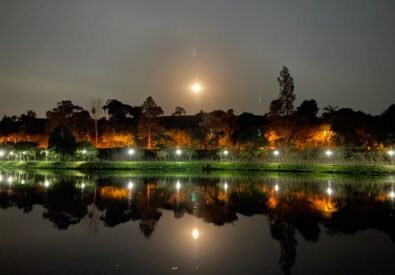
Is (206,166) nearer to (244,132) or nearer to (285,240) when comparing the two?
(244,132)

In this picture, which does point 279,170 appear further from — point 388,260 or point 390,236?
point 388,260

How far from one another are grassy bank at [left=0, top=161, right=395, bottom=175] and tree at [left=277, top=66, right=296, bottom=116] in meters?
16.0

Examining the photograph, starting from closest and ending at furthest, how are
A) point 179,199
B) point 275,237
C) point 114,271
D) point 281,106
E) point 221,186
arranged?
point 114,271, point 275,237, point 179,199, point 221,186, point 281,106

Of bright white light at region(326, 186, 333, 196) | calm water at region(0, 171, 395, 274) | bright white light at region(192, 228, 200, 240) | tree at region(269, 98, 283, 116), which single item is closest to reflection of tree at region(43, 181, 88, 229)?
calm water at region(0, 171, 395, 274)

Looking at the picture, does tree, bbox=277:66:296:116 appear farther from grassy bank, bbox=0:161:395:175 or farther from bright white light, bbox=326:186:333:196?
bright white light, bbox=326:186:333:196

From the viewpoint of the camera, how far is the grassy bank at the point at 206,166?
113 feet

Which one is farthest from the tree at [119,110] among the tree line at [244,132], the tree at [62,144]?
the tree at [62,144]

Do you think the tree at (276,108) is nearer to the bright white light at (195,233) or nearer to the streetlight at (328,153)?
the streetlight at (328,153)

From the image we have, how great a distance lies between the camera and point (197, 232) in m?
12.6

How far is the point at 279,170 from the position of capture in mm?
37500

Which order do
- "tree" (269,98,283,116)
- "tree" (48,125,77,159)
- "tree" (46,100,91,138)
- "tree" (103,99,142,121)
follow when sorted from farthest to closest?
"tree" (103,99,142,121)
"tree" (46,100,91,138)
"tree" (269,98,283,116)
"tree" (48,125,77,159)

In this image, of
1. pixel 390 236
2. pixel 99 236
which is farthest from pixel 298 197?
pixel 99 236

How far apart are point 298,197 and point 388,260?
997 centimetres

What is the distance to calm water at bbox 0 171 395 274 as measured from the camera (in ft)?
30.8
